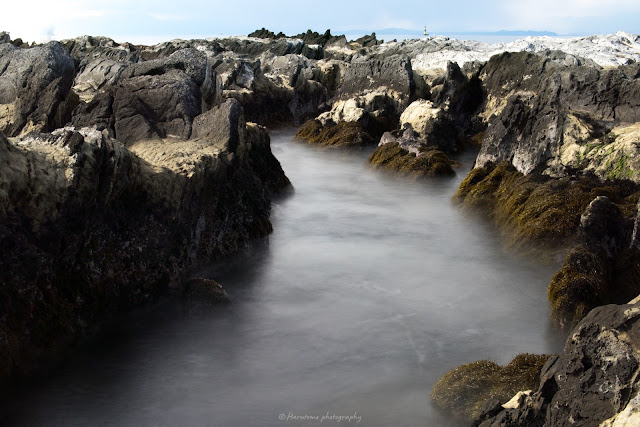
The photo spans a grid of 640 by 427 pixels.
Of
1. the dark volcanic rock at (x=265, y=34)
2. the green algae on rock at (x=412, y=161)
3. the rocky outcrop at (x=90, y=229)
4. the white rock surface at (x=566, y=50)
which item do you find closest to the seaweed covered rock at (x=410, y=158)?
the green algae on rock at (x=412, y=161)

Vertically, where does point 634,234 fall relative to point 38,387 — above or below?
above

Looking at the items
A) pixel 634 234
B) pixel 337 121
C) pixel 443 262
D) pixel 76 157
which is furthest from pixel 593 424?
pixel 337 121

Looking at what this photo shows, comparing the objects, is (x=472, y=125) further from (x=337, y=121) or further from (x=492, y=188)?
(x=492, y=188)

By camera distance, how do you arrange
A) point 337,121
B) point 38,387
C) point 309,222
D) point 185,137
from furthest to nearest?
point 337,121, point 309,222, point 185,137, point 38,387

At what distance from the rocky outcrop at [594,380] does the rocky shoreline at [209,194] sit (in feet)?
0.05

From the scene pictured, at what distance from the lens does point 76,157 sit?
298 inches

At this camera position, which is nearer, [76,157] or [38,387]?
[38,387]

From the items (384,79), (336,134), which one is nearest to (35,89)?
(336,134)

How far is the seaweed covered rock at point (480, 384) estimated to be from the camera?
19.4ft

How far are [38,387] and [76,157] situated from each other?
2765 millimetres

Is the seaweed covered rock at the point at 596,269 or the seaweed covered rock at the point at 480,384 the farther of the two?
the seaweed covered rock at the point at 596,269

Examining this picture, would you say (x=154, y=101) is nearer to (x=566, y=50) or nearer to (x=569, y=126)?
(x=569, y=126)

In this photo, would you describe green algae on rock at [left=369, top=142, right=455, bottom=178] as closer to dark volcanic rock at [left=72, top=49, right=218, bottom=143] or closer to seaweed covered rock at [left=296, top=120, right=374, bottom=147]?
seaweed covered rock at [left=296, top=120, right=374, bottom=147]

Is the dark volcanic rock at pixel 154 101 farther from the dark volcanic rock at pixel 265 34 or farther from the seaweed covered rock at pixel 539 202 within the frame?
the dark volcanic rock at pixel 265 34
